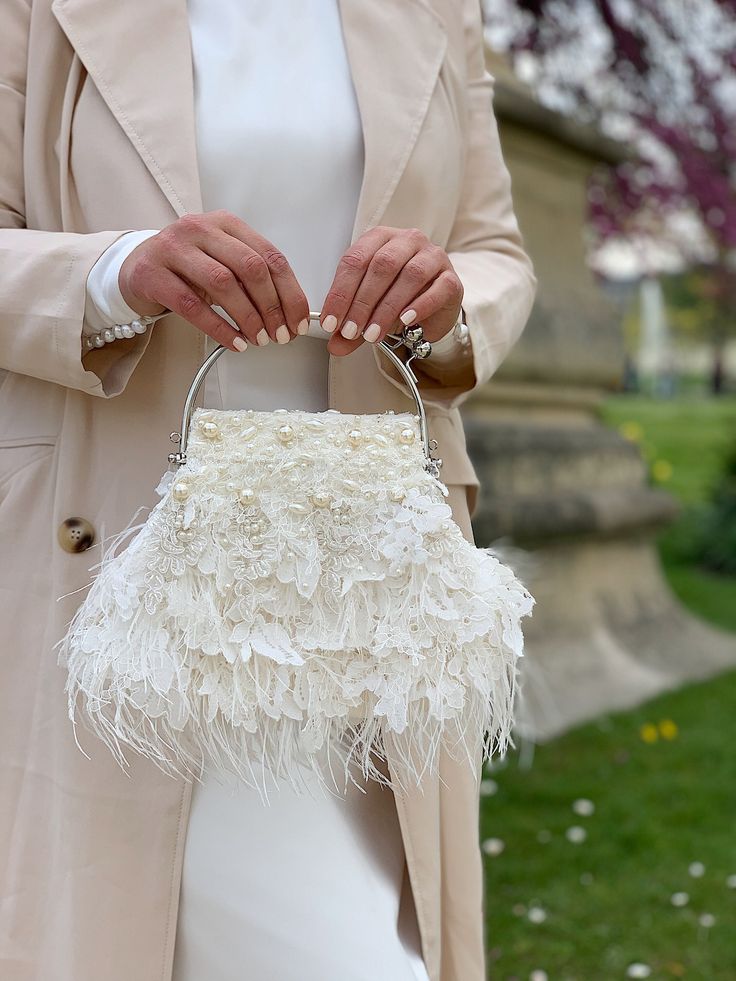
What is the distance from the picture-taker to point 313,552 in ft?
4.04

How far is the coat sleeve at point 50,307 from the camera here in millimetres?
1354

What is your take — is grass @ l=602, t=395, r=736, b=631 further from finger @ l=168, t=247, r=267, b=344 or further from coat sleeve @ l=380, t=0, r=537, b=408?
finger @ l=168, t=247, r=267, b=344

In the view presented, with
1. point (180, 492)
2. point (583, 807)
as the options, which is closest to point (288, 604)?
point (180, 492)

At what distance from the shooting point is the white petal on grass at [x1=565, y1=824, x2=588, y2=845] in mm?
3660

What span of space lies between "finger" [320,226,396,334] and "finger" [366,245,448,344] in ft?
0.12

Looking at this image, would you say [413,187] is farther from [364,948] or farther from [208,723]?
[364,948]

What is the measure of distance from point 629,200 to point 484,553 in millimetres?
7277

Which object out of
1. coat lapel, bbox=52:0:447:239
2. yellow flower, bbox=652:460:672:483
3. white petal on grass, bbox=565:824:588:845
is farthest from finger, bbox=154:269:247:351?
yellow flower, bbox=652:460:672:483

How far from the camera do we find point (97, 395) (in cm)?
142

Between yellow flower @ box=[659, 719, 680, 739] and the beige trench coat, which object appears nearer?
the beige trench coat

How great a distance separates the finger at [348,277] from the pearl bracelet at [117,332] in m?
0.23

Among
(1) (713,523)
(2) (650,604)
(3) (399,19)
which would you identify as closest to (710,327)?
(1) (713,523)

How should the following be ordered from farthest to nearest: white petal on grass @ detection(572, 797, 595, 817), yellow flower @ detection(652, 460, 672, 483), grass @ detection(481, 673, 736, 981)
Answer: yellow flower @ detection(652, 460, 672, 483), white petal on grass @ detection(572, 797, 595, 817), grass @ detection(481, 673, 736, 981)

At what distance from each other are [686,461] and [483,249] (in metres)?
12.9
